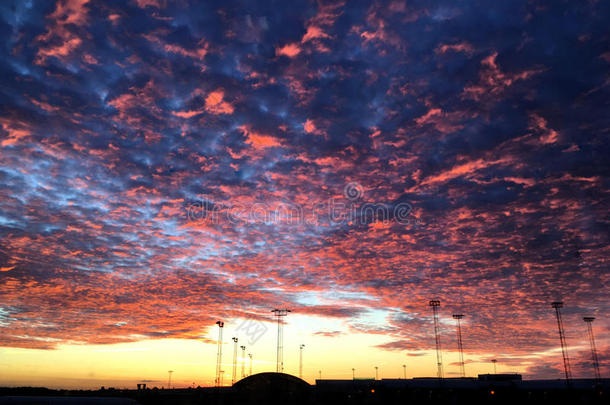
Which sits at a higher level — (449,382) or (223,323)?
(223,323)

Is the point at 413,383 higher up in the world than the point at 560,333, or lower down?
lower down

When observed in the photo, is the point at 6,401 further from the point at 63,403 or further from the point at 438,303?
the point at 438,303

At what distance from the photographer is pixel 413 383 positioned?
13938cm

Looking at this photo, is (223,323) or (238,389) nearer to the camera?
(238,389)

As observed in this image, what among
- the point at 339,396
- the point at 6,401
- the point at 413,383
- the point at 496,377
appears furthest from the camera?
the point at 496,377

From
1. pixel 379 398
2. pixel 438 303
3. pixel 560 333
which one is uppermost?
pixel 438 303

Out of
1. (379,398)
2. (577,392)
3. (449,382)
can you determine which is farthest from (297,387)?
(577,392)

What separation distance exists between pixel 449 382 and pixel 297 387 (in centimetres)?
4732

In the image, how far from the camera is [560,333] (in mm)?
122875

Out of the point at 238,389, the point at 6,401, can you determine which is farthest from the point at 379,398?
the point at 6,401

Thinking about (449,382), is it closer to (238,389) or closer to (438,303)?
(438,303)

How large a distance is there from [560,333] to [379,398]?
55.7 m

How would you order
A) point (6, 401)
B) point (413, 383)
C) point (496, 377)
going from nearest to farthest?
point (6, 401) < point (413, 383) < point (496, 377)

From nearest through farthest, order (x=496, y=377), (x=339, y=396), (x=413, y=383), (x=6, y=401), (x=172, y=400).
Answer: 1. (x=6, y=401)
2. (x=172, y=400)
3. (x=339, y=396)
4. (x=413, y=383)
5. (x=496, y=377)
